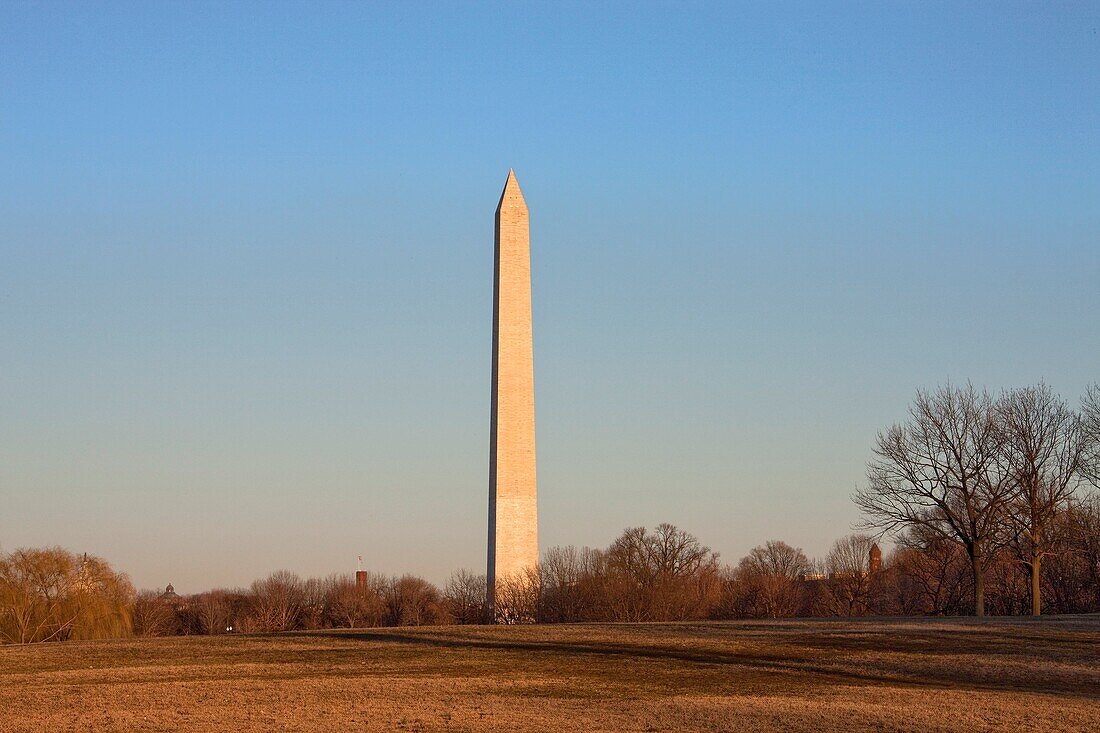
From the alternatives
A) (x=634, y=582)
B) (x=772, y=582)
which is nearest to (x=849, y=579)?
(x=772, y=582)

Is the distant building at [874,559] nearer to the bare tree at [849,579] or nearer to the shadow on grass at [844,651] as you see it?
the bare tree at [849,579]

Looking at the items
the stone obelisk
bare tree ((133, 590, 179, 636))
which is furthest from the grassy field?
bare tree ((133, 590, 179, 636))

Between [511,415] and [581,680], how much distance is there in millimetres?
20629

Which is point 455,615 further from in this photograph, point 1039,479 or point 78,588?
point 1039,479

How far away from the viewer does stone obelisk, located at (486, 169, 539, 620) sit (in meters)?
39.8

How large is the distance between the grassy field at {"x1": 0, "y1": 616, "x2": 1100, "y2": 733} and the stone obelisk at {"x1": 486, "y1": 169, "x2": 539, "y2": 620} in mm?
9790

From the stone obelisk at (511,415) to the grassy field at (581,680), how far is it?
9.79m

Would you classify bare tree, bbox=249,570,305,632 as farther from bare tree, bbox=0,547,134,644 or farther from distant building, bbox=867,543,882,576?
distant building, bbox=867,543,882,576

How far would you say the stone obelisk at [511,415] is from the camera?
39.8m

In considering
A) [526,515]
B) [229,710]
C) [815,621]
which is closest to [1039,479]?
[815,621]

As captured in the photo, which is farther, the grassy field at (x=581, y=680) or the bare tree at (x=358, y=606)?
the bare tree at (x=358, y=606)

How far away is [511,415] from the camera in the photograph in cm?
4016

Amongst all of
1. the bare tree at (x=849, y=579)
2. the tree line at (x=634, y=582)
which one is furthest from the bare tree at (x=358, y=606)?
the bare tree at (x=849, y=579)

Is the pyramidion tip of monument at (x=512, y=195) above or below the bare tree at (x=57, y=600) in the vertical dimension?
above
